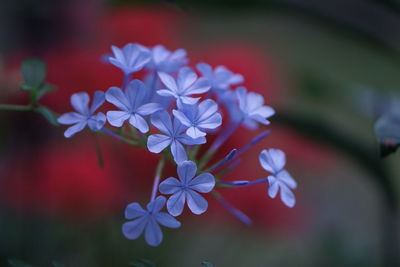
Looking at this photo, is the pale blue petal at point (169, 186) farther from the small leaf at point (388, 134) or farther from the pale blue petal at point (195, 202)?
the small leaf at point (388, 134)

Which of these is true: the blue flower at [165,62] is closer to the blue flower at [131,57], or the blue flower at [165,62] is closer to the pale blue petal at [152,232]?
the blue flower at [131,57]

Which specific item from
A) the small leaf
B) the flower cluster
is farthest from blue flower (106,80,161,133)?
the small leaf

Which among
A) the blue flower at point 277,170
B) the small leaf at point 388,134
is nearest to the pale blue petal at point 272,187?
the blue flower at point 277,170

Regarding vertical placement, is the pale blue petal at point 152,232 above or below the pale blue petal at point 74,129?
→ below

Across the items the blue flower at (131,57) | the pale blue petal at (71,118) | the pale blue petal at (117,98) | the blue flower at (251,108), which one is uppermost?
the blue flower at (131,57)

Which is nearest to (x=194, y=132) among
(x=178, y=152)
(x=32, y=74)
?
(x=178, y=152)

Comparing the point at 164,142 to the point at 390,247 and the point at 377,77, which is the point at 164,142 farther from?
the point at 377,77

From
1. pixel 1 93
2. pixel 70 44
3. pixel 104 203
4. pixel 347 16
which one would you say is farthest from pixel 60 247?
pixel 347 16

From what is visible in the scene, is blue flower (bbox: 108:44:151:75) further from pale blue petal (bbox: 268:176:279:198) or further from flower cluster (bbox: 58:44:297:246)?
pale blue petal (bbox: 268:176:279:198)
